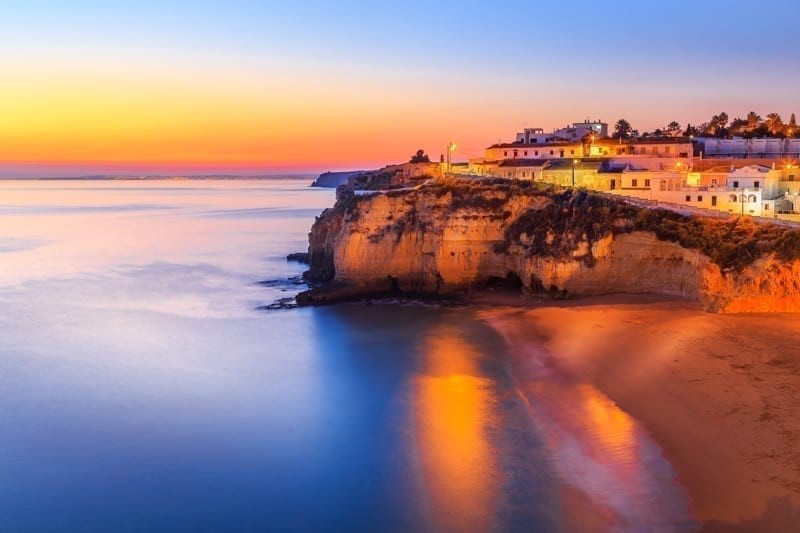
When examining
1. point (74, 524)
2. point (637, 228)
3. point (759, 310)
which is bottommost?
point (74, 524)

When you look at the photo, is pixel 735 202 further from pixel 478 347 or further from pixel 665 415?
pixel 665 415

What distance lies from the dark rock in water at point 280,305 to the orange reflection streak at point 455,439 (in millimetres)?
10781

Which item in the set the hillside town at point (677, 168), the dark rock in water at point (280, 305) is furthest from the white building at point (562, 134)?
the dark rock in water at point (280, 305)

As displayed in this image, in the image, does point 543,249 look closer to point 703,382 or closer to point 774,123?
point 703,382

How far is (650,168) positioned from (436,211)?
19.3 meters

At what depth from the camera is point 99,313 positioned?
35938mm

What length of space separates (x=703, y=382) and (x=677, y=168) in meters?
28.6

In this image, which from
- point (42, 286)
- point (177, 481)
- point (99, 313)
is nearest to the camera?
point (177, 481)

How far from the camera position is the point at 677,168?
45.0 metres

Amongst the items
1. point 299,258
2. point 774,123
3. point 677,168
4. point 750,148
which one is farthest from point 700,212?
point 774,123

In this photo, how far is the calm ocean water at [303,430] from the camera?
47.9 ft

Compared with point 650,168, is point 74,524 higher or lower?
lower

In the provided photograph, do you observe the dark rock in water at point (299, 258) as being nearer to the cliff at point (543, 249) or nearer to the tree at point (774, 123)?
the cliff at point (543, 249)

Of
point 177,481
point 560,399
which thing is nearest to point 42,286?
point 177,481
